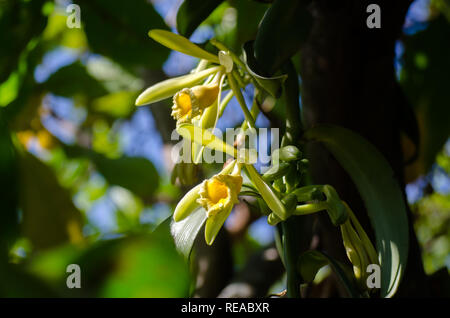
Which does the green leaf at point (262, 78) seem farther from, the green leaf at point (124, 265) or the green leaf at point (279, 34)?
the green leaf at point (124, 265)

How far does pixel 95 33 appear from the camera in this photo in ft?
3.16

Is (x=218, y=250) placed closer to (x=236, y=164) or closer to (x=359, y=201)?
(x=359, y=201)

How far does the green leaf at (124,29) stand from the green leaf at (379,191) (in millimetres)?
475

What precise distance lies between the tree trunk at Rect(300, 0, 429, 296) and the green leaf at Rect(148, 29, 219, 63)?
0.21 m

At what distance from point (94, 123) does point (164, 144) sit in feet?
1.76

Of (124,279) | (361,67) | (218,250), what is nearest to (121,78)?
(218,250)

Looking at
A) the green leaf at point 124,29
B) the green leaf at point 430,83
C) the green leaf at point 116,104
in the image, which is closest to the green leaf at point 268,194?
the green leaf at point 124,29

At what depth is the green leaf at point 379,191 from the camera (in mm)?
→ 468

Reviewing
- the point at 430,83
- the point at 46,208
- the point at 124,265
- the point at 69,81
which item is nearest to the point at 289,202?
the point at 124,265

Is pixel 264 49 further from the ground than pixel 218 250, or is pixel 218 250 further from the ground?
pixel 264 49

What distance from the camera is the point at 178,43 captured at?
53 centimetres

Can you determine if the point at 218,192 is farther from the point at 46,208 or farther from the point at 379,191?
the point at 46,208

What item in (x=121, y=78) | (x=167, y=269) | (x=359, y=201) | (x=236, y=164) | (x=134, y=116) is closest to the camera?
(x=167, y=269)

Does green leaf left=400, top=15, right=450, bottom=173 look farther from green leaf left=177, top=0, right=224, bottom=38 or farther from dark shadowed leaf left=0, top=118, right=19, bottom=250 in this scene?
dark shadowed leaf left=0, top=118, right=19, bottom=250
